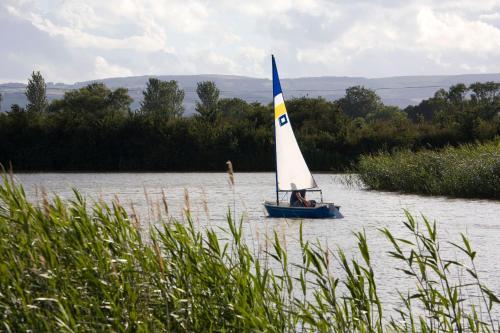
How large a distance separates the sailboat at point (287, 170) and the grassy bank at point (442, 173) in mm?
9478

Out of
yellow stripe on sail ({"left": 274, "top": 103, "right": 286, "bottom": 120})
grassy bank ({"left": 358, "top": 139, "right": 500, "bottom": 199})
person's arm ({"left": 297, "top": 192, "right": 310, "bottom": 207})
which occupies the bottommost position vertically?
person's arm ({"left": 297, "top": 192, "right": 310, "bottom": 207})

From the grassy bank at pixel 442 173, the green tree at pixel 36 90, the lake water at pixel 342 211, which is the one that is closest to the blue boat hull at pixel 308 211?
the lake water at pixel 342 211

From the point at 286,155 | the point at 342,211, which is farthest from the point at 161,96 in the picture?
the point at 286,155

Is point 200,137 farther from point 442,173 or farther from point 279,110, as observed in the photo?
point 279,110

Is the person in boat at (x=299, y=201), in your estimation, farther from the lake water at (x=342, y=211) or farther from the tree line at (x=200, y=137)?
the tree line at (x=200, y=137)

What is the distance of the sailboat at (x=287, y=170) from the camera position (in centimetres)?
3306

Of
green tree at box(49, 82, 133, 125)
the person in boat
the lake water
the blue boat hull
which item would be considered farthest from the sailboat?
green tree at box(49, 82, 133, 125)

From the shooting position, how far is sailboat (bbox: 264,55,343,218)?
33.1m

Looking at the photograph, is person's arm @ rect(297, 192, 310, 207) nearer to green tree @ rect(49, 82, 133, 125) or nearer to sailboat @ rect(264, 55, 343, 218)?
sailboat @ rect(264, 55, 343, 218)

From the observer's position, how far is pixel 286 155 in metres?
34.0

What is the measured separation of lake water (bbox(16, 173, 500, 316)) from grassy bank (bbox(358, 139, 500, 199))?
87 cm

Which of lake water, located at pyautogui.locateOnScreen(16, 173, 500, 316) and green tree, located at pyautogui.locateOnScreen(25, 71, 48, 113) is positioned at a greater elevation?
green tree, located at pyautogui.locateOnScreen(25, 71, 48, 113)

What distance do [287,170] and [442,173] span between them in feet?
41.0

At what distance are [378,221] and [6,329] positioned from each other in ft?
87.7
